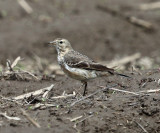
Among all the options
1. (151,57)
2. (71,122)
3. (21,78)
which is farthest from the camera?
(151,57)

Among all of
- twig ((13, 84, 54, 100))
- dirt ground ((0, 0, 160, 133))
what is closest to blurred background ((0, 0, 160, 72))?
dirt ground ((0, 0, 160, 133))

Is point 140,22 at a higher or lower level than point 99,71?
higher

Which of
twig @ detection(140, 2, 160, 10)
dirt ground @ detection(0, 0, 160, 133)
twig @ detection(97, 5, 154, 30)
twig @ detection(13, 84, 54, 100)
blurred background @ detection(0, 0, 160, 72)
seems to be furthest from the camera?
twig @ detection(140, 2, 160, 10)

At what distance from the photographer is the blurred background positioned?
15334 mm

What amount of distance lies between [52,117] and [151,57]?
8578 mm

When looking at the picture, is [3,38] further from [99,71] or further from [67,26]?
[99,71]

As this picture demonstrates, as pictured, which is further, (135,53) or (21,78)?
(135,53)

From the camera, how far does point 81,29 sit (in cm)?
1612

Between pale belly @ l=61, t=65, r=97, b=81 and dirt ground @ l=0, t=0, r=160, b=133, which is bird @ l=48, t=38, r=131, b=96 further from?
dirt ground @ l=0, t=0, r=160, b=133

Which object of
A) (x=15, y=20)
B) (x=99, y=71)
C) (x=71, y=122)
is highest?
(x=15, y=20)

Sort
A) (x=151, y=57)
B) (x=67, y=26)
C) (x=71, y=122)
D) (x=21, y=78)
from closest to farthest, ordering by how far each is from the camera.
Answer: (x=71, y=122) < (x=21, y=78) < (x=151, y=57) < (x=67, y=26)

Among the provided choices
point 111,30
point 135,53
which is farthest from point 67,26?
point 135,53

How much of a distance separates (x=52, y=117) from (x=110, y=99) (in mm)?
1197

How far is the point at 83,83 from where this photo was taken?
8.63 metres
